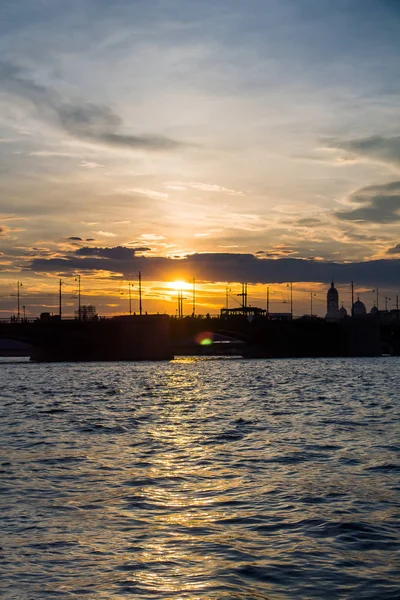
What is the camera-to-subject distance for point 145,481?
2375 centimetres

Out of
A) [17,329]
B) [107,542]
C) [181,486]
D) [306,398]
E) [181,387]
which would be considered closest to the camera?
[107,542]

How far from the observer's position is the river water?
1443 cm

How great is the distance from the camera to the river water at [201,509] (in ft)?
47.3

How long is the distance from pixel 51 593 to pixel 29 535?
3.95 meters

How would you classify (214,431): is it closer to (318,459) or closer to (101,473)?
(318,459)

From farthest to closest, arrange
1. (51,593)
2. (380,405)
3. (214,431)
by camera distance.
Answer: (380,405), (214,431), (51,593)

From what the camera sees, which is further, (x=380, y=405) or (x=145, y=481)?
(x=380, y=405)

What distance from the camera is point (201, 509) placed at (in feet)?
66.0

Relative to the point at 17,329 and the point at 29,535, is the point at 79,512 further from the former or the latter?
the point at 17,329

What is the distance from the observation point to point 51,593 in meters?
13.7

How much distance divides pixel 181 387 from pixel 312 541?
63.1 metres

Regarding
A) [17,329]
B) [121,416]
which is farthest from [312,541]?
[17,329]

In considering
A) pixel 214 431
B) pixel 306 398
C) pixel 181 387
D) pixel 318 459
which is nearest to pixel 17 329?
pixel 181 387

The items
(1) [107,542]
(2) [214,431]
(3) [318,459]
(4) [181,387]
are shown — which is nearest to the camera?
(1) [107,542]
